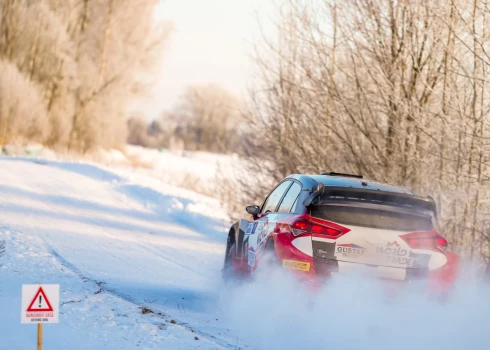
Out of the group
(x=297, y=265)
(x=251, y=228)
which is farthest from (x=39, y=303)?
(x=251, y=228)

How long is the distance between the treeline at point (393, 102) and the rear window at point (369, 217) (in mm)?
3609

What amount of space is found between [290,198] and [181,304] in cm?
196

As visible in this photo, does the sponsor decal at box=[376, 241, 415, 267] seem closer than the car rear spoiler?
Yes

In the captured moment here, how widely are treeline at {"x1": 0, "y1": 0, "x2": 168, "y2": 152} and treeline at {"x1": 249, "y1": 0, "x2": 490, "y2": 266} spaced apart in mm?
24191

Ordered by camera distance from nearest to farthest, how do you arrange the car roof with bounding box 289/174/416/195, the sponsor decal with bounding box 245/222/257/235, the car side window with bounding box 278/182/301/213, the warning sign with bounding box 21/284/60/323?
1. the warning sign with bounding box 21/284/60/323
2. the car roof with bounding box 289/174/416/195
3. the car side window with bounding box 278/182/301/213
4. the sponsor decal with bounding box 245/222/257/235

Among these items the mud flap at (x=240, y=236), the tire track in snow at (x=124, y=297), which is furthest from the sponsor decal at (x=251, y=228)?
the tire track in snow at (x=124, y=297)

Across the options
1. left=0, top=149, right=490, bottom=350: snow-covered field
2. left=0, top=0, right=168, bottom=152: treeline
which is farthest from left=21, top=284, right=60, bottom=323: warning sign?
left=0, top=0, right=168, bottom=152: treeline

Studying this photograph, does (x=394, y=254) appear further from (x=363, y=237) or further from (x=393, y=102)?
(x=393, y=102)

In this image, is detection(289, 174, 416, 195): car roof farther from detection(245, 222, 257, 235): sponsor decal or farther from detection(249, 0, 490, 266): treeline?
detection(249, 0, 490, 266): treeline

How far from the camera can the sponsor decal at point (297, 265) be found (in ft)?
22.1

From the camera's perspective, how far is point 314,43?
14.8 meters

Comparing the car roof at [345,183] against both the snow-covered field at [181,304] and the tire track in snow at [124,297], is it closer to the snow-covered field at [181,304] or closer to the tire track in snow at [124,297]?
the snow-covered field at [181,304]

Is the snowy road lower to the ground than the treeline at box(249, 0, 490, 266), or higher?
lower

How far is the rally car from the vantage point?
6.68 metres
